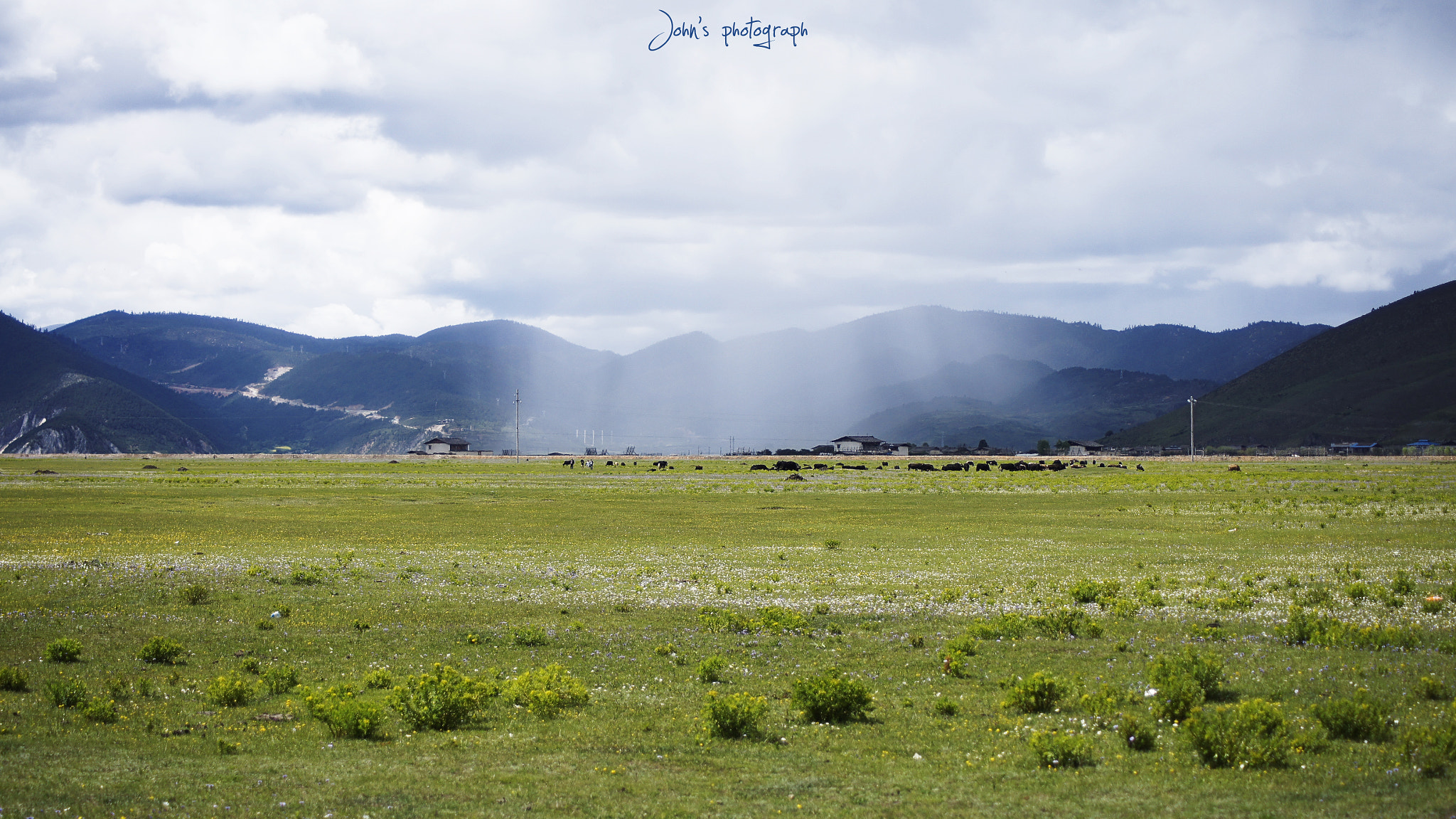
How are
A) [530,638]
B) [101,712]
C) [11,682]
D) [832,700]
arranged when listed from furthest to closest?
1. [530,638]
2. [11,682]
3. [832,700]
4. [101,712]

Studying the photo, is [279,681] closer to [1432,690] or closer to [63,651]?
[63,651]

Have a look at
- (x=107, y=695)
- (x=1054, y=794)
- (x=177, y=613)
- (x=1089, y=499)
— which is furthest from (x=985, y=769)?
(x=1089, y=499)

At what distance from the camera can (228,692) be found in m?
14.2

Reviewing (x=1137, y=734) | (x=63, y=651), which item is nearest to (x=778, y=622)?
(x=1137, y=734)

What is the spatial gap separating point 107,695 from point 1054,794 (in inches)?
553

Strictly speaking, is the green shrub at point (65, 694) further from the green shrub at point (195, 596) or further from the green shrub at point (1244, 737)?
the green shrub at point (1244, 737)

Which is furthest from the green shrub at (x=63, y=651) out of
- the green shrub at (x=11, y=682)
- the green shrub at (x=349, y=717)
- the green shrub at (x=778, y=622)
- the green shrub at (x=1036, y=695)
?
the green shrub at (x=1036, y=695)

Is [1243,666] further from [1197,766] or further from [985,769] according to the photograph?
[985,769]

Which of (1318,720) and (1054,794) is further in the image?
(1318,720)

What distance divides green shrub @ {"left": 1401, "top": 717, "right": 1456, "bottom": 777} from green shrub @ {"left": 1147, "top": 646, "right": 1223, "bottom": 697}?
2987 mm

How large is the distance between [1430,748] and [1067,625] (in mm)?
9042

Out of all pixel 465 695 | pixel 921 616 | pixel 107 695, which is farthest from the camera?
pixel 921 616

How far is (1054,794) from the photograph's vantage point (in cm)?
1016

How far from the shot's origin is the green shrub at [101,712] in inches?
514
